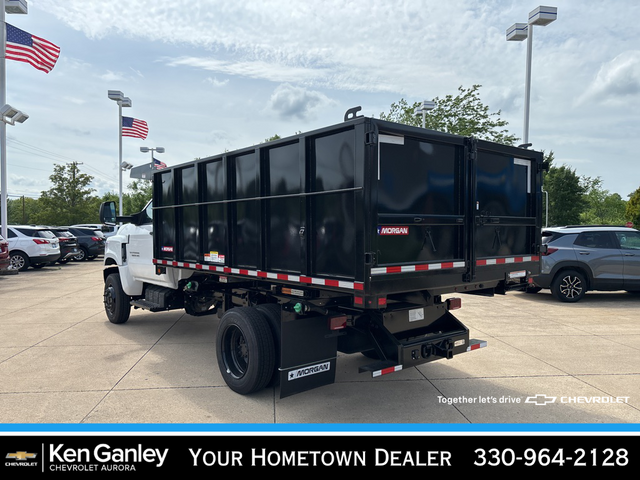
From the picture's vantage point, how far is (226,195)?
5.33m

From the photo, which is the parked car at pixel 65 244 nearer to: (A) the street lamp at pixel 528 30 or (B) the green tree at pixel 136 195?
(A) the street lamp at pixel 528 30

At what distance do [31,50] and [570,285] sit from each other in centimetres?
1931

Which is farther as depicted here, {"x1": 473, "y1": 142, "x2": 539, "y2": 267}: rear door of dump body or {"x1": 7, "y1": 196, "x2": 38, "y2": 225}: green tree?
{"x1": 7, "y1": 196, "x2": 38, "y2": 225}: green tree

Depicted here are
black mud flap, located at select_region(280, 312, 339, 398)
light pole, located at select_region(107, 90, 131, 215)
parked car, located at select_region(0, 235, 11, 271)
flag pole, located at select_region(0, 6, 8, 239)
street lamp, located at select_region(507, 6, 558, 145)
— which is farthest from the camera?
light pole, located at select_region(107, 90, 131, 215)

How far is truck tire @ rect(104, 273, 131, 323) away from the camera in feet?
26.4

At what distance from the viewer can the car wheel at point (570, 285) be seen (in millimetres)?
10406

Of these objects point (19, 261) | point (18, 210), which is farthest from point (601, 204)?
point (18, 210)

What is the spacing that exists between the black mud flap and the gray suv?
7.62 m

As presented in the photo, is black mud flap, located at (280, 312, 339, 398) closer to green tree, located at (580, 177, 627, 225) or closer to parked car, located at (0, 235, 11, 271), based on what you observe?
parked car, located at (0, 235, 11, 271)

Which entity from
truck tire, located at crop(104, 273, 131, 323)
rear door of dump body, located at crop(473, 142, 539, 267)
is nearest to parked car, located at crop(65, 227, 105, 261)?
truck tire, located at crop(104, 273, 131, 323)

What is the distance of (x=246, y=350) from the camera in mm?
4875

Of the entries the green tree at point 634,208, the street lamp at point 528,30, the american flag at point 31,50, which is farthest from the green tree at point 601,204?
the american flag at point 31,50

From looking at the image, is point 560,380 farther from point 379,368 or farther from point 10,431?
point 10,431

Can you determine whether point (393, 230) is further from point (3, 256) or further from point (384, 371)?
point (3, 256)
